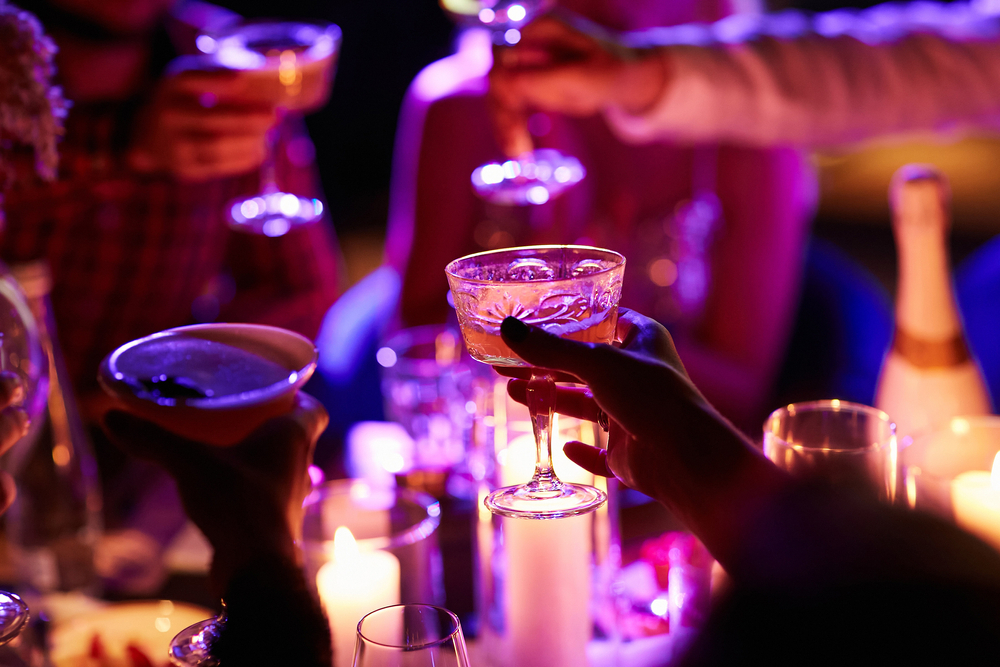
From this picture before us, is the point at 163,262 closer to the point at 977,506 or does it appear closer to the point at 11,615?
the point at 11,615

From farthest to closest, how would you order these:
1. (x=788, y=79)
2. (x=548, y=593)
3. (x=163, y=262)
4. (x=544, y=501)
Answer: (x=163, y=262)
(x=788, y=79)
(x=548, y=593)
(x=544, y=501)

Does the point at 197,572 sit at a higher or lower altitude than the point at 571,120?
lower

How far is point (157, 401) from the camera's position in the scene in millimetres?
612

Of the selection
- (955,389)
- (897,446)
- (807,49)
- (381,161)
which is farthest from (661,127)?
(381,161)

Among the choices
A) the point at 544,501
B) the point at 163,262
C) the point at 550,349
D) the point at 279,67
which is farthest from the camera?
the point at 163,262

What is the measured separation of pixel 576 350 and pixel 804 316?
203cm

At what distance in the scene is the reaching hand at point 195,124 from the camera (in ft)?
4.13

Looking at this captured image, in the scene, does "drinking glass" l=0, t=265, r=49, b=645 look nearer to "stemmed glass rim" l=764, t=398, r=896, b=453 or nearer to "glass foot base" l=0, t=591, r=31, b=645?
"glass foot base" l=0, t=591, r=31, b=645

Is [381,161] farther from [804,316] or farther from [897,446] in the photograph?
[897,446]

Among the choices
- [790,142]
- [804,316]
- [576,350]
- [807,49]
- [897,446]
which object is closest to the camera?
[576,350]

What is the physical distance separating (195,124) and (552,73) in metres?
0.58

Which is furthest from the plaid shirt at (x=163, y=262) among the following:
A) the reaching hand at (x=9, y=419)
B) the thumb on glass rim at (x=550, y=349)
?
the thumb on glass rim at (x=550, y=349)

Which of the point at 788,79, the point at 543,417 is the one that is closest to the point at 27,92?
the point at 543,417

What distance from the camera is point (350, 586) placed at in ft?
2.39
